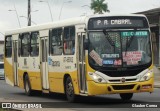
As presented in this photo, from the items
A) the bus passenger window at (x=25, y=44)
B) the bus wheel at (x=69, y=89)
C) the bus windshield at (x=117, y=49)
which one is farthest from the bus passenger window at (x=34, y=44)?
the bus windshield at (x=117, y=49)

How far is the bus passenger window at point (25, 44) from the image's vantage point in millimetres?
24797

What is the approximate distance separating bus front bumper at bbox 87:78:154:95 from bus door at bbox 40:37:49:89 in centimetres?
462

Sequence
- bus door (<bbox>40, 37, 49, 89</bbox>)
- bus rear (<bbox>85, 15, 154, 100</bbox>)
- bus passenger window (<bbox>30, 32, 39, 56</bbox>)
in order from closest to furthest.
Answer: bus rear (<bbox>85, 15, 154, 100</bbox>) < bus door (<bbox>40, 37, 49, 89</bbox>) < bus passenger window (<bbox>30, 32, 39, 56</bbox>)

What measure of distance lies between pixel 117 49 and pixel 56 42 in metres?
3.65

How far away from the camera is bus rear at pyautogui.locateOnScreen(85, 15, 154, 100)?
18.0m

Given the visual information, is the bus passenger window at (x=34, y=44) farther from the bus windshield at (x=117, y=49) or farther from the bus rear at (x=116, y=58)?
the bus windshield at (x=117, y=49)

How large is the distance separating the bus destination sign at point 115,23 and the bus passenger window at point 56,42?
8.37ft

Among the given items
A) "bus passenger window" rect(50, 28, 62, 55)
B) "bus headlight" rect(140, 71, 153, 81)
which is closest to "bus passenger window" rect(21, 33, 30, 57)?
"bus passenger window" rect(50, 28, 62, 55)

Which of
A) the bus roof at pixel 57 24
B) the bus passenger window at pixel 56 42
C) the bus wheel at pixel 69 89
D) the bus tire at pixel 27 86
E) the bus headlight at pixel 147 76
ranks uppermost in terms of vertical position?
the bus roof at pixel 57 24

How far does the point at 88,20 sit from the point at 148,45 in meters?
2.10

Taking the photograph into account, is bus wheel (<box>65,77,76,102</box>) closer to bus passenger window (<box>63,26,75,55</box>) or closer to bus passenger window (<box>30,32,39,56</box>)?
bus passenger window (<box>63,26,75,55</box>)

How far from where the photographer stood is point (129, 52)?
1820 centimetres

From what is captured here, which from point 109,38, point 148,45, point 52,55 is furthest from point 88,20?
point 52,55

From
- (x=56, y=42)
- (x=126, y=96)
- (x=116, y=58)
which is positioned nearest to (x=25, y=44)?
(x=56, y=42)
